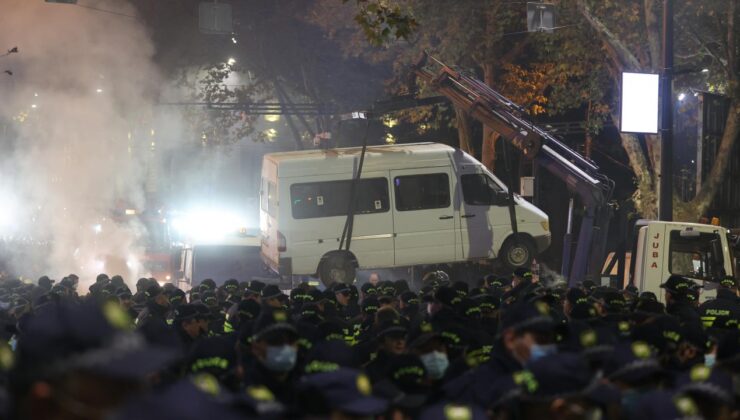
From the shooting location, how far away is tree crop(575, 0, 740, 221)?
20.8 metres

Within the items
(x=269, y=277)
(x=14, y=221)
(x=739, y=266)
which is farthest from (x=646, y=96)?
(x=14, y=221)

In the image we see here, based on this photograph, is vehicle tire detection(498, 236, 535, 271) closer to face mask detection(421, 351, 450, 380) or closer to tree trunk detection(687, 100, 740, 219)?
tree trunk detection(687, 100, 740, 219)

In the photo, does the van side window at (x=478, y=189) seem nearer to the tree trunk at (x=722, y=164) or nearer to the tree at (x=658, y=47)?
the tree at (x=658, y=47)

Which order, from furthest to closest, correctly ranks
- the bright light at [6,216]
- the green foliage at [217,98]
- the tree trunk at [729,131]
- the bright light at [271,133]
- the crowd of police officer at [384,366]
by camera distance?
the bright light at [271,133] → the bright light at [6,216] → the green foliage at [217,98] → the tree trunk at [729,131] → the crowd of police officer at [384,366]

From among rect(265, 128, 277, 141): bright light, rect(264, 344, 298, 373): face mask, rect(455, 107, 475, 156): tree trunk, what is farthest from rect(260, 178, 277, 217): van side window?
rect(265, 128, 277, 141): bright light

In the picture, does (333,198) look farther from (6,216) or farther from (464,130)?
(6,216)

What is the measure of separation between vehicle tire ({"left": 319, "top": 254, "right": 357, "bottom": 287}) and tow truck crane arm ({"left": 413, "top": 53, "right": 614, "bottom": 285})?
3208 mm

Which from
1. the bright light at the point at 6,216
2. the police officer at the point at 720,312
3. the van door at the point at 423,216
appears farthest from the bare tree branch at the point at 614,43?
the bright light at the point at 6,216

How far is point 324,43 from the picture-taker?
34156mm

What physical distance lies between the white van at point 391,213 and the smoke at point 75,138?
42.4 ft

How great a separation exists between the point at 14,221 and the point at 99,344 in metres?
38.5

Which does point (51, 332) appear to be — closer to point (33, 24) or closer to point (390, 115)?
point (33, 24)

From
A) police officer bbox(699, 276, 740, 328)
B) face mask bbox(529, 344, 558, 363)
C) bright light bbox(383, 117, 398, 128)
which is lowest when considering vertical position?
police officer bbox(699, 276, 740, 328)

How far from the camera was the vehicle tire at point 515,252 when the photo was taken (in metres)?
18.6
